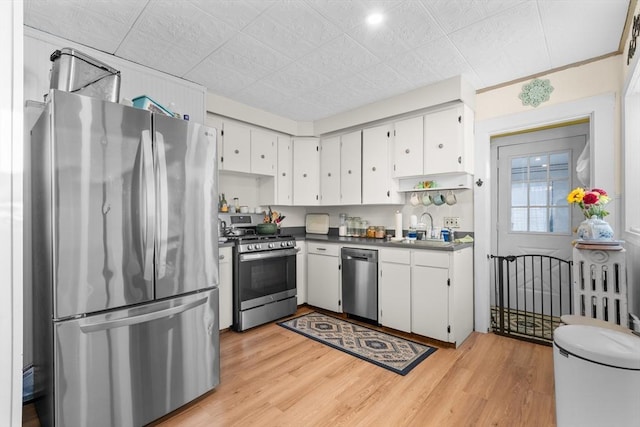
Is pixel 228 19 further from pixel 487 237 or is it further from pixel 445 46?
pixel 487 237

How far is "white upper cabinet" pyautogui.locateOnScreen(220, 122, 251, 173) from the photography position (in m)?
3.41

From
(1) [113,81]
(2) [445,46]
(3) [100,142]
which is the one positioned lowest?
(3) [100,142]

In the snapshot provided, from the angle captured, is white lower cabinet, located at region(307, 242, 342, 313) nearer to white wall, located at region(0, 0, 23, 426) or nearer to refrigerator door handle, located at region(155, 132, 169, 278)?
refrigerator door handle, located at region(155, 132, 169, 278)

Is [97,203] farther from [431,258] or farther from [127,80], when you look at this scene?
[431,258]

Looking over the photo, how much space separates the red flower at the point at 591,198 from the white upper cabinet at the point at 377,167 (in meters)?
1.73

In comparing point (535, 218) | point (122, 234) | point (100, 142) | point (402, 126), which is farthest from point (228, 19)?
point (535, 218)

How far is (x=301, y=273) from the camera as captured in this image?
3.85m

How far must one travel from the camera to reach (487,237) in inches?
123

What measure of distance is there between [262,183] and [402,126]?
1.91 m

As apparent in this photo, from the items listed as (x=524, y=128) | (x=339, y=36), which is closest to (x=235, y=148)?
(x=339, y=36)

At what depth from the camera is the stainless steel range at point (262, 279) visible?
312cm

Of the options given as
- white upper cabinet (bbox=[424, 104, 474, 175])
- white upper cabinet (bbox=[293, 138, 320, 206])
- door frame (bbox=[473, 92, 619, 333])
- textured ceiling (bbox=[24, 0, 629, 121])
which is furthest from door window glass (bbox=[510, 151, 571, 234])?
white upper cabinet (bbox=[293, 138, 320, 206])

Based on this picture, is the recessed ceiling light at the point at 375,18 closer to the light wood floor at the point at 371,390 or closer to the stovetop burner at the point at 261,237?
the stovetop burner at the point at 261,237

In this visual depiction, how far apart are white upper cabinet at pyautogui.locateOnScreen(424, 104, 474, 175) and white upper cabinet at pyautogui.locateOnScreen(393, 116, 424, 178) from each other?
2.2 inches
